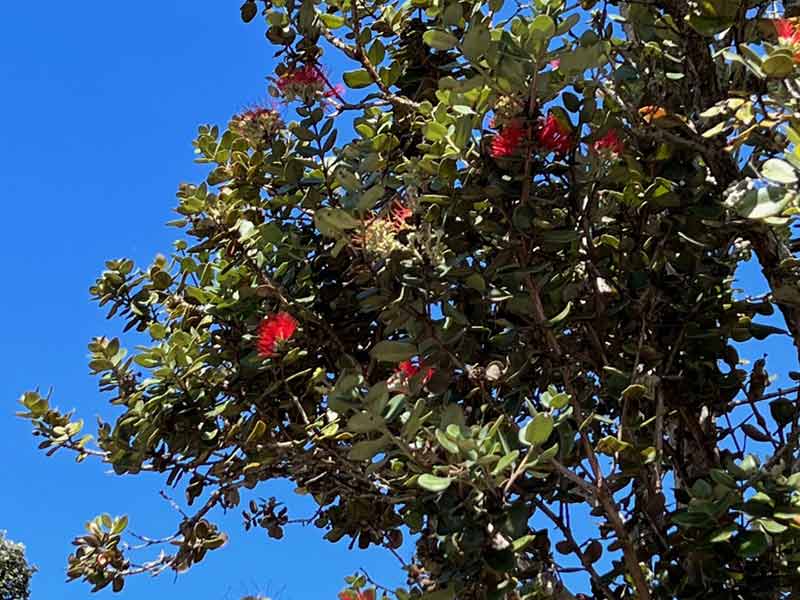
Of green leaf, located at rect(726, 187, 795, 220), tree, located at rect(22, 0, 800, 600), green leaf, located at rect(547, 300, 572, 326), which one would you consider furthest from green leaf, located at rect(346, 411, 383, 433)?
green leaf, located at rect(726, 187, 795, 220)

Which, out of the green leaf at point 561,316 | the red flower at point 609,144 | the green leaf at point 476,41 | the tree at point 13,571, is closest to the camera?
the green leaf at point 476,41

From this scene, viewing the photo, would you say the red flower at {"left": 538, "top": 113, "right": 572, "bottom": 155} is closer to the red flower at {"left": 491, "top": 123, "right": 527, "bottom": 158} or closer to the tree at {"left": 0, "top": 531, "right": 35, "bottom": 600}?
the red flower at {"left": 491, "top": 123, "right": 527, "bottom": 158}

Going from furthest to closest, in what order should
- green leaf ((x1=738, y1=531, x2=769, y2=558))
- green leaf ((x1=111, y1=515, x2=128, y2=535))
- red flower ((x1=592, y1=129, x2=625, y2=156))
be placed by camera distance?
green leaf ((x1=111, y1=515, x2=128, y2=535))
red flower ((x1=592, y1=129, x2=625, y2=156))
green leaf ((x1=738, y1=531, x2=769, y2=558))

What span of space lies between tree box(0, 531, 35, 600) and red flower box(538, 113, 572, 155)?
825cm

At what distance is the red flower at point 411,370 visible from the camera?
2.20 m

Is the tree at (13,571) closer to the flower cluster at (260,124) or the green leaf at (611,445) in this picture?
the flower cluster at (260,124)

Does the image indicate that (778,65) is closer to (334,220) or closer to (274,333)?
(334,220)

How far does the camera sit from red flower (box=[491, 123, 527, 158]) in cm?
209

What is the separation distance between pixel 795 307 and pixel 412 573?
1.21 metres

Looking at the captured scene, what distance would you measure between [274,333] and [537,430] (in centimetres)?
92

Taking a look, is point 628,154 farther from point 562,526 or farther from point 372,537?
point 372,537

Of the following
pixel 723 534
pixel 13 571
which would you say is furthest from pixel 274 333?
pixel 13 571

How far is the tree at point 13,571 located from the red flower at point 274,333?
7515mm

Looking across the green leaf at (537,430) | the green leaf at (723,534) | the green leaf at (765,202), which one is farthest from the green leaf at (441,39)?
the green leaf at (723,534)
